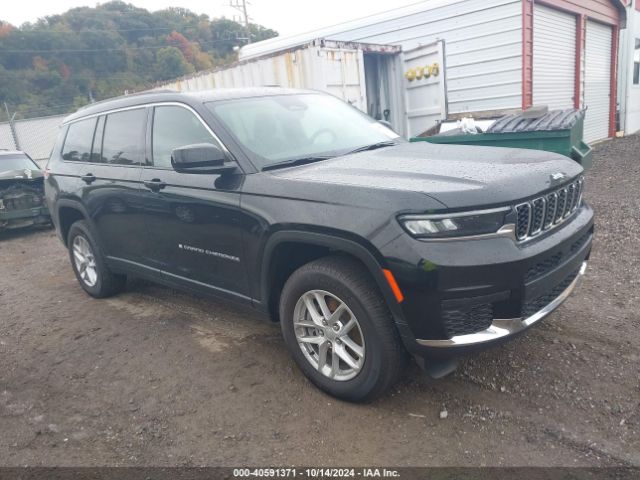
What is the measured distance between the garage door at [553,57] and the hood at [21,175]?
10.7 metres

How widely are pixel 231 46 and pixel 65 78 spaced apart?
613 inches

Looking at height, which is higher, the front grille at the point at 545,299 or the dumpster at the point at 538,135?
the dumpster at the point at 538,135

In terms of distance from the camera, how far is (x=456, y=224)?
247 centimetres

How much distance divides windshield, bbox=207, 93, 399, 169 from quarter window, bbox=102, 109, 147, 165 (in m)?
0.86

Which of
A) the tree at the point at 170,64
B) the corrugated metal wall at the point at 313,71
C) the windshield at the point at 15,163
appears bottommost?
the windshield at the point at 15,163

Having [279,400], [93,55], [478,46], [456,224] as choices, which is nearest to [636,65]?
[478,46]

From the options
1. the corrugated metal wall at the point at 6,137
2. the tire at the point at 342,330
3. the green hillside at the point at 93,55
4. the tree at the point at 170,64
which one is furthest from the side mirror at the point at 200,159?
the tree at the point at 170,64

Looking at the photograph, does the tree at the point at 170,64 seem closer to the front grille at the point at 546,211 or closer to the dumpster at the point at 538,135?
the dumpster at the point at 538,135

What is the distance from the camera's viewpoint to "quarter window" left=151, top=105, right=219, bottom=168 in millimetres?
3575

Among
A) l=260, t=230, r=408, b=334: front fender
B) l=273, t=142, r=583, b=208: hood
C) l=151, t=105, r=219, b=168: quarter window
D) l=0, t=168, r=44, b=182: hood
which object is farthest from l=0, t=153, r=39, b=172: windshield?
l=260, t=230, r=408, b=334: front fender

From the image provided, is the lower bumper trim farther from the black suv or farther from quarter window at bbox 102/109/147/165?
quarter window at bbox 102/109/147/165

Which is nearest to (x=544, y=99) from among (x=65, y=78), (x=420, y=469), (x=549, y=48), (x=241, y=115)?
(x=549, y=48)

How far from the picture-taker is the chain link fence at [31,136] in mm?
16344

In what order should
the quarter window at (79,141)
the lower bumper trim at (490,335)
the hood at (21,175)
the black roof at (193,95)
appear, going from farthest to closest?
1. the hood at (21,175)
2. the quarter window at (79,141)
3. the black roof at (193,95)
4. the lower bumper trim at (490,335)
